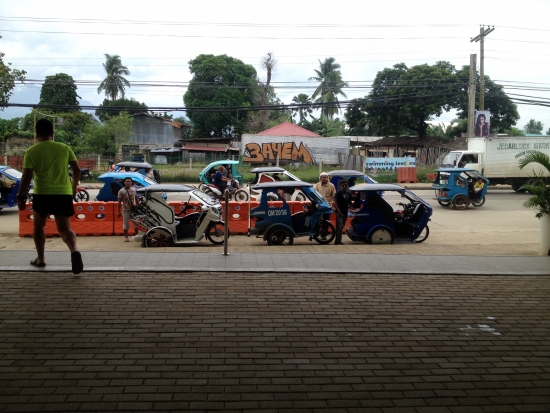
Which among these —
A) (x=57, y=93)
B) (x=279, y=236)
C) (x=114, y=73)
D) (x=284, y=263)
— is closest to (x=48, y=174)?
(x=284, y=263)

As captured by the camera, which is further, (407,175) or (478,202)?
(407,175)

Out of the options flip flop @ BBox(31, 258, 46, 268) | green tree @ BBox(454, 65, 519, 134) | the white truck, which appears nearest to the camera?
flip flop @ BBox(31, 258, 46, 268)

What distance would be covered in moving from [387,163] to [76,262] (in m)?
30.6

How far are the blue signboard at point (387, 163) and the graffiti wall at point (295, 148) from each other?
294 inches

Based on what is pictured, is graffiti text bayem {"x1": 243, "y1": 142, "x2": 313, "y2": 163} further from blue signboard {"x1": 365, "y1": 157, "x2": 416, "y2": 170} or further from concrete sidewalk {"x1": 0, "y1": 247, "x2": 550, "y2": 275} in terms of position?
concrete sidewalk {"x1": 0, "y1": 247, "x2": 550, "y2": 275}

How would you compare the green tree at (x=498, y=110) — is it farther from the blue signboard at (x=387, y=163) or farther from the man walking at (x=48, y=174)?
the man walking at (x=48, y=174)

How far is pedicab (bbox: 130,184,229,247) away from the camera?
40.6 feet

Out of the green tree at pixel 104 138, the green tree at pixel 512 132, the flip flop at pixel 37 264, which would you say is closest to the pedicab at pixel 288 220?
the flip flop at pixel 37 264

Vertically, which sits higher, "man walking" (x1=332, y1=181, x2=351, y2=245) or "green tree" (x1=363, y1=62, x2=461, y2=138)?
"green tree" (x1=363, y1=62, x2=461, y2=138)

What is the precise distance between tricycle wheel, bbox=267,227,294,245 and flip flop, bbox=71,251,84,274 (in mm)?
6251

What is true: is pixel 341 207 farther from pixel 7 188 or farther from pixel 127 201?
pixel 7 188

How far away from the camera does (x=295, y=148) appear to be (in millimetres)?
42969

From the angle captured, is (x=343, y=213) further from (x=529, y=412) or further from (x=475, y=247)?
(x=529, y=412)

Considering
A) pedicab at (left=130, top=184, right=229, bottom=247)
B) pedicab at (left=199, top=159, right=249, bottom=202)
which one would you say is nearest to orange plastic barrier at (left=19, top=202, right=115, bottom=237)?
pedicab at (left=130, top=184, right=229, bottom=247)
